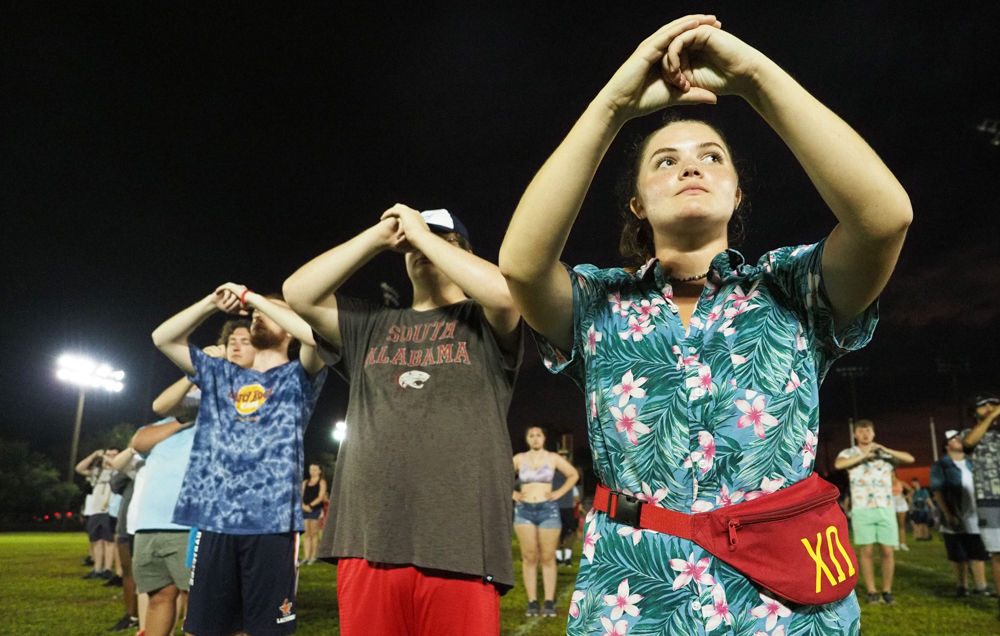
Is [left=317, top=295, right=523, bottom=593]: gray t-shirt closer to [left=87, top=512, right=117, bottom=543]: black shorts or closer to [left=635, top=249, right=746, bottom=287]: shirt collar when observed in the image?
[left=635, top=249, right=746, bottom=287]: shirt collar

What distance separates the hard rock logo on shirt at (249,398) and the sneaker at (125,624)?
483cm

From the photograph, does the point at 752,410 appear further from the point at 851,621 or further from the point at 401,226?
the point at 401,226

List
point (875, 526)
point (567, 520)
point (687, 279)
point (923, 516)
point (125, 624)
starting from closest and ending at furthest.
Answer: point (687, 279), point (125, 624), point (875, 526), point (567, 520), point (923, 516)

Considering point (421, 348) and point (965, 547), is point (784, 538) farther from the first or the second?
point (965, 547)

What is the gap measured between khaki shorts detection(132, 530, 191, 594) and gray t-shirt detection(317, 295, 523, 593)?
Result: 2594mm

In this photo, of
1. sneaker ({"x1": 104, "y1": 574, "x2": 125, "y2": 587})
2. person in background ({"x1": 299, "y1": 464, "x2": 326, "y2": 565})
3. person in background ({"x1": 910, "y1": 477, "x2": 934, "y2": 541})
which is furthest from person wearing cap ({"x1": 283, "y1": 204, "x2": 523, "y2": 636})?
person in background ({"x1": 910, "y1": 477, "x2": 934, "y2": 541})

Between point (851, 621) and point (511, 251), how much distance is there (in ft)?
3.70

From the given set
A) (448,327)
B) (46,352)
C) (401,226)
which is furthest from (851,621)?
(46,352)

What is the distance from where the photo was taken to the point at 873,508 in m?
9.34

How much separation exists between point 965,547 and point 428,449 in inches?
414

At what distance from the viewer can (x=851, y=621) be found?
1.52 metres

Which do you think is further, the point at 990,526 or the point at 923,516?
the point at 923,516

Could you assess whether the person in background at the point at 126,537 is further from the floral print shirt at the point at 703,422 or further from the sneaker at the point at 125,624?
the floral print shirt at the point at 703,422

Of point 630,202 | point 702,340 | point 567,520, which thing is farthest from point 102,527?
point 702,340
